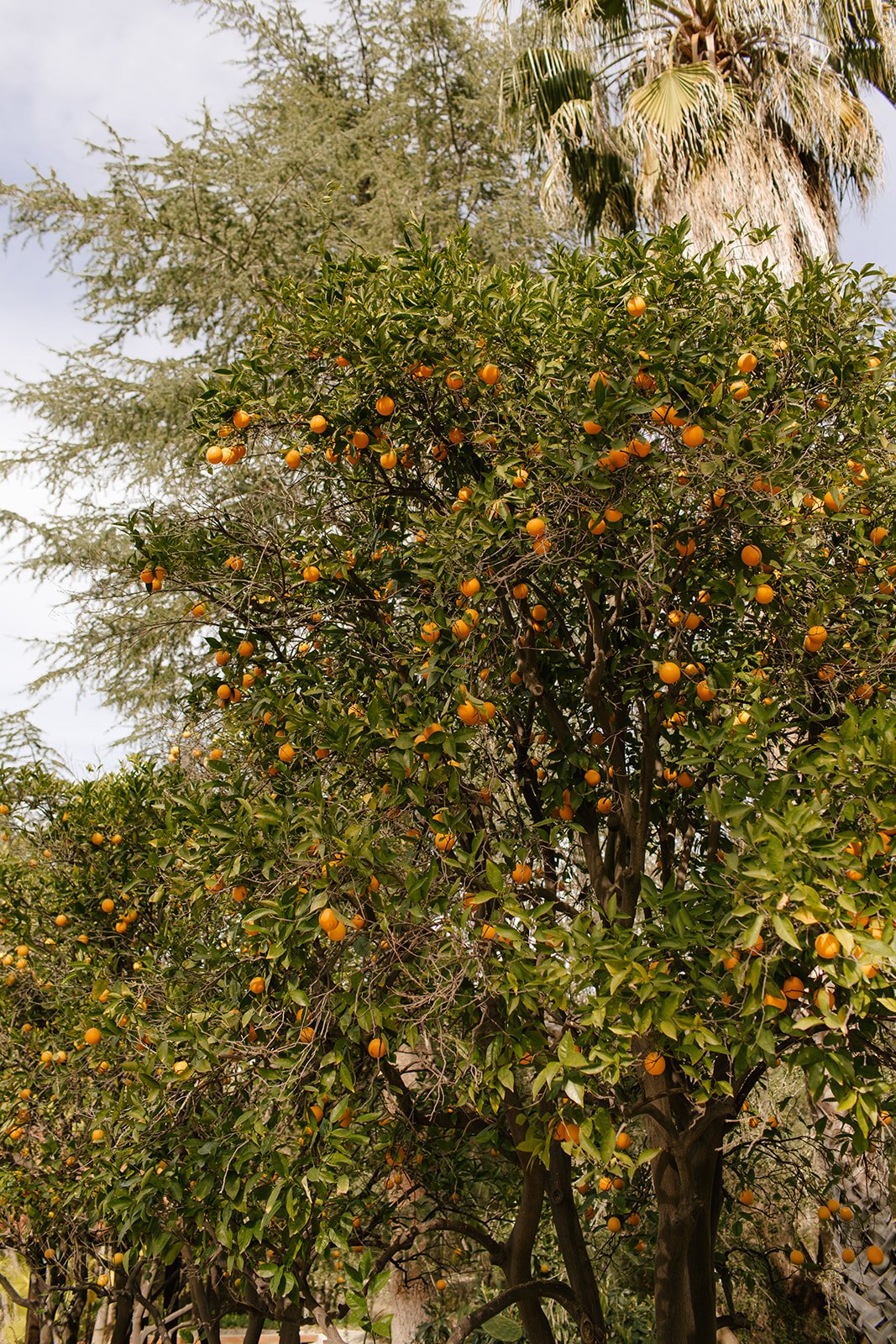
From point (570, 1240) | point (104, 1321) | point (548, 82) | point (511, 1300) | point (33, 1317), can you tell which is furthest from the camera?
point (548, 82)

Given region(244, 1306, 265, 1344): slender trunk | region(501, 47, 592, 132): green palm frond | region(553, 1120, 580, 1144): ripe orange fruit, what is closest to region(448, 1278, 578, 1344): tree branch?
region(553, 1120, 580, 1144): ripe orange fruit

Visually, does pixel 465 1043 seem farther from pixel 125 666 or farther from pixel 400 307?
pixel 125 666

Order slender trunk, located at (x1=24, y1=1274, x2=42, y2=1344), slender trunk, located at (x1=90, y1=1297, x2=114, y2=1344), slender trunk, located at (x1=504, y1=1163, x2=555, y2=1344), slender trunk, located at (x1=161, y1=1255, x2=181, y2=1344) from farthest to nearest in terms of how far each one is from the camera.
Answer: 1. slender trunk, located at (x1=90, y1=1297, x2=114, y2=1344)
2. slender trunk, located at (x1=161, y1=1255, x2=181, y2=1344)
3. slender trunk, located at (x1=24, y1=1274, x2=42, y2=1344)
4. slender trunk, located at (x1=504, y1=1163, x2=555, y2=1344)

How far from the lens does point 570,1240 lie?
3721 mm

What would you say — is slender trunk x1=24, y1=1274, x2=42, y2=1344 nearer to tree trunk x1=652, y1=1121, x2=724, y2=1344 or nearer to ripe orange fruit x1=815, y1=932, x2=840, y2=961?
tree trunk x1=652, y1=1121, x2=724, y2=1344

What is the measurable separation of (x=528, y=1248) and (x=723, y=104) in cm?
730

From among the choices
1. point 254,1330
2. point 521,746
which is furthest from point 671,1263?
point 254,1330

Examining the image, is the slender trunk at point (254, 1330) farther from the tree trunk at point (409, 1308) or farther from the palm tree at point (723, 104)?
the palm tree at point (723, 104)

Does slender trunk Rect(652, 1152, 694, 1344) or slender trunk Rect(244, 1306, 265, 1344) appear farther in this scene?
slender trunk Rect(244, 1306, 265, 1344)

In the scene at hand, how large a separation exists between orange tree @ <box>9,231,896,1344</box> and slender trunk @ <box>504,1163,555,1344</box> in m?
0.01

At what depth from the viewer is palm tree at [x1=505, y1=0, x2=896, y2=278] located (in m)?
7.42

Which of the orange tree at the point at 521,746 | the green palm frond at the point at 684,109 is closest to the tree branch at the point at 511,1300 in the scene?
the orange tree at the point at 521,746

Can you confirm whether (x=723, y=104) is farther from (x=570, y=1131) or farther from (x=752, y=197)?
(x=570, y=1131)

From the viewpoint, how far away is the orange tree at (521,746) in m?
2.55
